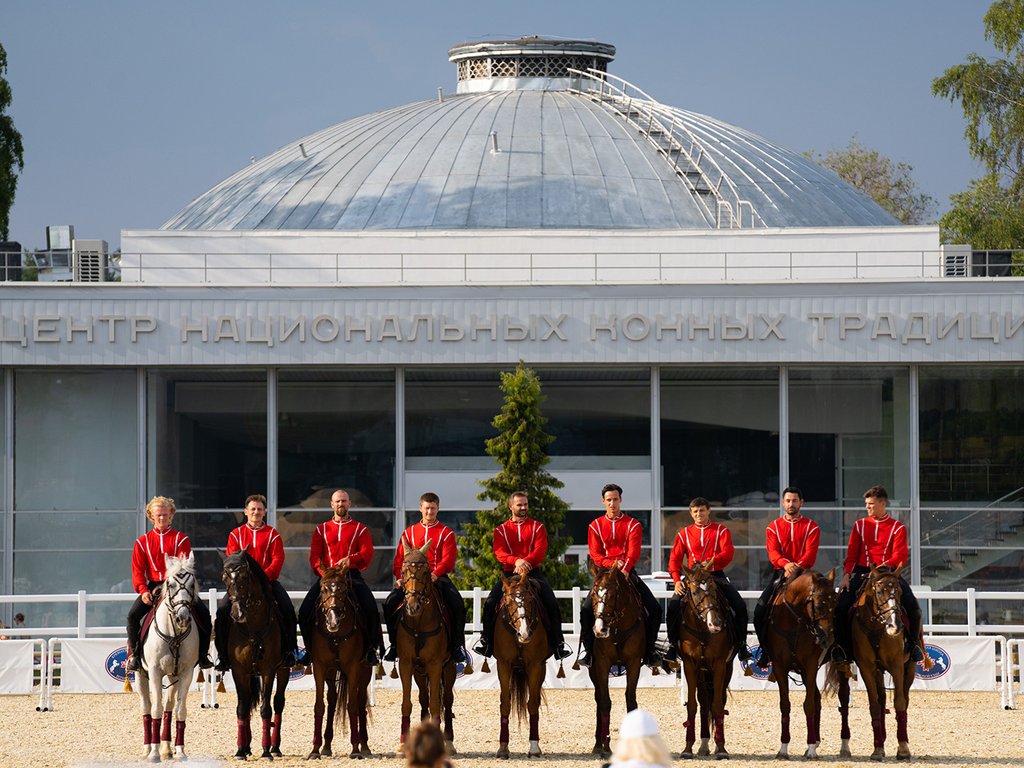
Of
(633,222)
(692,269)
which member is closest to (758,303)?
(692,269)

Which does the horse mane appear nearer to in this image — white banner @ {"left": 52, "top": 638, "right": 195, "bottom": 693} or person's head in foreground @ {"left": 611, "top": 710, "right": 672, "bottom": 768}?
white banner @ {"left": 52, "top": 638, "right": 195, "bottom": 693}

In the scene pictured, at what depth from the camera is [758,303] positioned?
3541 cm

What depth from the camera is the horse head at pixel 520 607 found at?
56.0 feet

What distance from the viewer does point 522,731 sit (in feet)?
65.5

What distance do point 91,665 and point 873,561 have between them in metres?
12.7

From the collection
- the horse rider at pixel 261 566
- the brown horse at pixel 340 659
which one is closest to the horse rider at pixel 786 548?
the brown horse at pixel 340 659

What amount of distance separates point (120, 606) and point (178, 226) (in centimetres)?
1422

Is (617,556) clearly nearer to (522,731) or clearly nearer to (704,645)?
(704,645)

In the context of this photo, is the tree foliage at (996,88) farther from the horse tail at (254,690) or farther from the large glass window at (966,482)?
the horse tail at (254,690)

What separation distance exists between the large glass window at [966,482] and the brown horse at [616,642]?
19554 millimetres

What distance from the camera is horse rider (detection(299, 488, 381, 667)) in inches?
695

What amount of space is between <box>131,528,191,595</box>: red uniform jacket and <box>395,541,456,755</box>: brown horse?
236 centimetres

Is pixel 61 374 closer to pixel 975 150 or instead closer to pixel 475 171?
pixel 475 171

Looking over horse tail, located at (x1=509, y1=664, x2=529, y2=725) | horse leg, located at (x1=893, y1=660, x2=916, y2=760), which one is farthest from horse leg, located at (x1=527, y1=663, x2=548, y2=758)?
horse leg, located at (x1=893, y1=660, x2=916, y2=760)
